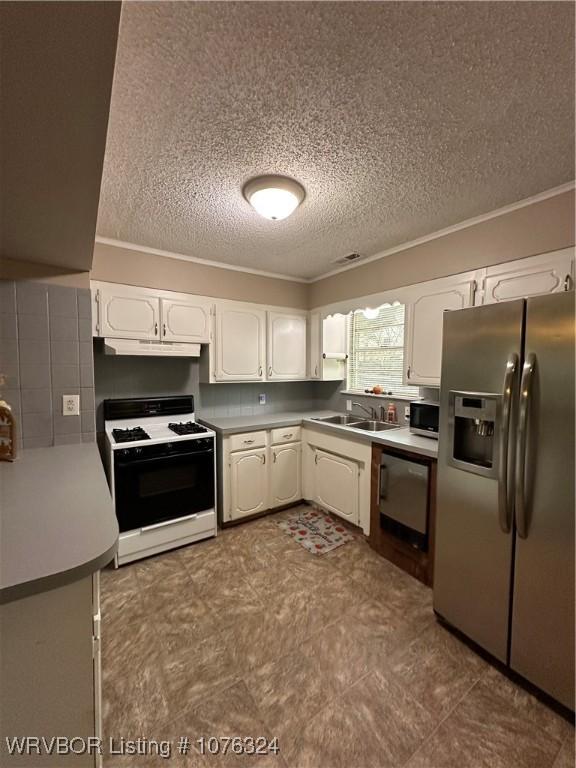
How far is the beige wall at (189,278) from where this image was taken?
2547 mm

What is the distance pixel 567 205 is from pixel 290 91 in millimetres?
1658

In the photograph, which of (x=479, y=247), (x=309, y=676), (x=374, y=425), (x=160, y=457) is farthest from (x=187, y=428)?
(x=479, y=247)

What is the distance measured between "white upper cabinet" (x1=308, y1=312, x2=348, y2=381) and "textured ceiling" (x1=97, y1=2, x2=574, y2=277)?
146 centimetres

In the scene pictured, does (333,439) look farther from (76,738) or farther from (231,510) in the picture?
(76,738)

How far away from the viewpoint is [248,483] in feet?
9.60

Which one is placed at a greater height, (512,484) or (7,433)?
(7,433)

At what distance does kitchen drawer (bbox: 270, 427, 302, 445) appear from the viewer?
3072 mm

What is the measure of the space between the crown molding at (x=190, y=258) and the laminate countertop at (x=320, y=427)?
4.84 feet

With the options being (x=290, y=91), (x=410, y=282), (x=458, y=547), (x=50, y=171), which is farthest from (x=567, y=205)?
(x=50, y=171)

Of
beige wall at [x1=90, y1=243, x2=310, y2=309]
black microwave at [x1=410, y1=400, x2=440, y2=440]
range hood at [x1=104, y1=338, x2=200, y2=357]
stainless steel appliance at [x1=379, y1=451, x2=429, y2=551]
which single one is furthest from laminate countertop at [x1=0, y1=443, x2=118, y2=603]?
black microwave at [x1=410, y1=400, x2=440, y2=440]

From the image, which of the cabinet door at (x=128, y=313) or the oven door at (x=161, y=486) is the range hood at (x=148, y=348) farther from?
the oven door at (x=161, y=486)

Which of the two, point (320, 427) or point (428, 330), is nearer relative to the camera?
point (428, 330)

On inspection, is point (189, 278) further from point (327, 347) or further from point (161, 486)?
point (161, 486)

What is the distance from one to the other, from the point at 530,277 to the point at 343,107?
1.48m
